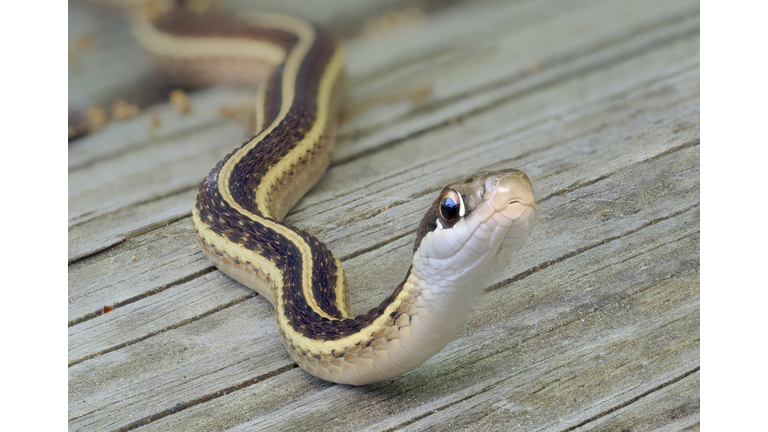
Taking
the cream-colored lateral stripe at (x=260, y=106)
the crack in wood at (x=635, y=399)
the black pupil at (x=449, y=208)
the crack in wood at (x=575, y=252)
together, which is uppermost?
the black pupil at (x=449, y=208)

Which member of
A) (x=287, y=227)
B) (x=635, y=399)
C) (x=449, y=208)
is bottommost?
(x=635, y=399)

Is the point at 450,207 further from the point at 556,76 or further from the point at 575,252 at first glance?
the point at 556,76

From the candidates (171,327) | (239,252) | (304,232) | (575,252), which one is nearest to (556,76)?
(575,252)

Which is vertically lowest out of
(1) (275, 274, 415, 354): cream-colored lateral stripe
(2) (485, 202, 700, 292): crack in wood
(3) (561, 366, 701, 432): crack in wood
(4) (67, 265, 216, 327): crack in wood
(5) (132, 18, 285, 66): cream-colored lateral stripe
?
(3) (561, 366, 701, 432): crack in wood

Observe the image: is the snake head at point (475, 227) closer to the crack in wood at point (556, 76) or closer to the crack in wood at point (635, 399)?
the crack in wood at point (635, 399)

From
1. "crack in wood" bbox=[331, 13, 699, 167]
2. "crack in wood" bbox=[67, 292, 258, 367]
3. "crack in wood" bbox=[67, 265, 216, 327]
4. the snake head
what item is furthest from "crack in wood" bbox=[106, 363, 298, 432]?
"crack in wood" bbox=[331, 13, 699, 167]

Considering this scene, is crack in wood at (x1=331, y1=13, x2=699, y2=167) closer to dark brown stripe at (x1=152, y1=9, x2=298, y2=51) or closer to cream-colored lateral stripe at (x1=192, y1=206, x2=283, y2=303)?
cream-colored lateral stripe at (x1=192, y1=206, x2=283, y2=303)

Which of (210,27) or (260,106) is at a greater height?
(210,27)

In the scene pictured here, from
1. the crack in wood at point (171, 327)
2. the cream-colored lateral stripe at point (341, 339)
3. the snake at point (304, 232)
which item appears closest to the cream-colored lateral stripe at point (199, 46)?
the snake at point (304, 232)
